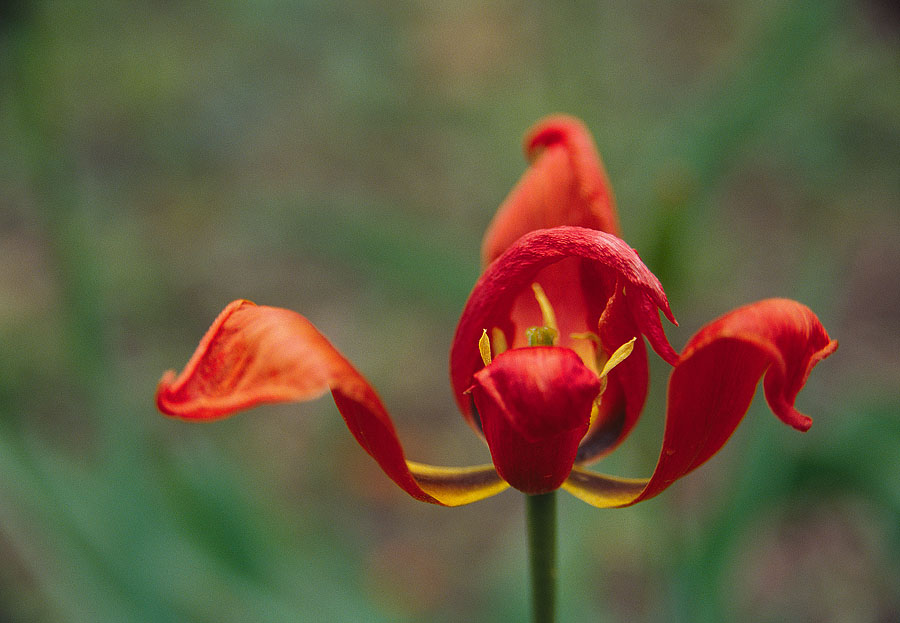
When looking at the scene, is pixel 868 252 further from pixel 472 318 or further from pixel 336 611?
pixel 472 318

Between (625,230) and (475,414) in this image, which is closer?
(475,414)

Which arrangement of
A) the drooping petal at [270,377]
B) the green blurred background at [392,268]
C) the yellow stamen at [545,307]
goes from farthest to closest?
the green blurred background at [392,268] < the yellow stamen at [545,307] < the drooping petal at [270,377]

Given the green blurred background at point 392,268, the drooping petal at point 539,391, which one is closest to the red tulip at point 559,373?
the drooping petal at point 539,391

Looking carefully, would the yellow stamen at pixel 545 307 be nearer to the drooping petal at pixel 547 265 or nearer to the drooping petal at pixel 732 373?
the drooping petal at pixel 547 265

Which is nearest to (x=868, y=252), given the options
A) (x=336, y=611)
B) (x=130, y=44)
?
(x=336, y=611)

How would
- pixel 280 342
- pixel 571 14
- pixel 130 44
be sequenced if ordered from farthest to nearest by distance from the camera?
1. pixel 130 44
2. pixel 571 14
3. pixel 280 342

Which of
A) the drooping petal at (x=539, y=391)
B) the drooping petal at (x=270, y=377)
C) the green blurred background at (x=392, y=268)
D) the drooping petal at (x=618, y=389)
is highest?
the drooping petal at (x=270, y=377)

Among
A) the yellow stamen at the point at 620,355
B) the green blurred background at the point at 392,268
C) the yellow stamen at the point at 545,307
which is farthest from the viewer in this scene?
the green blurred background at the point at 392,268
